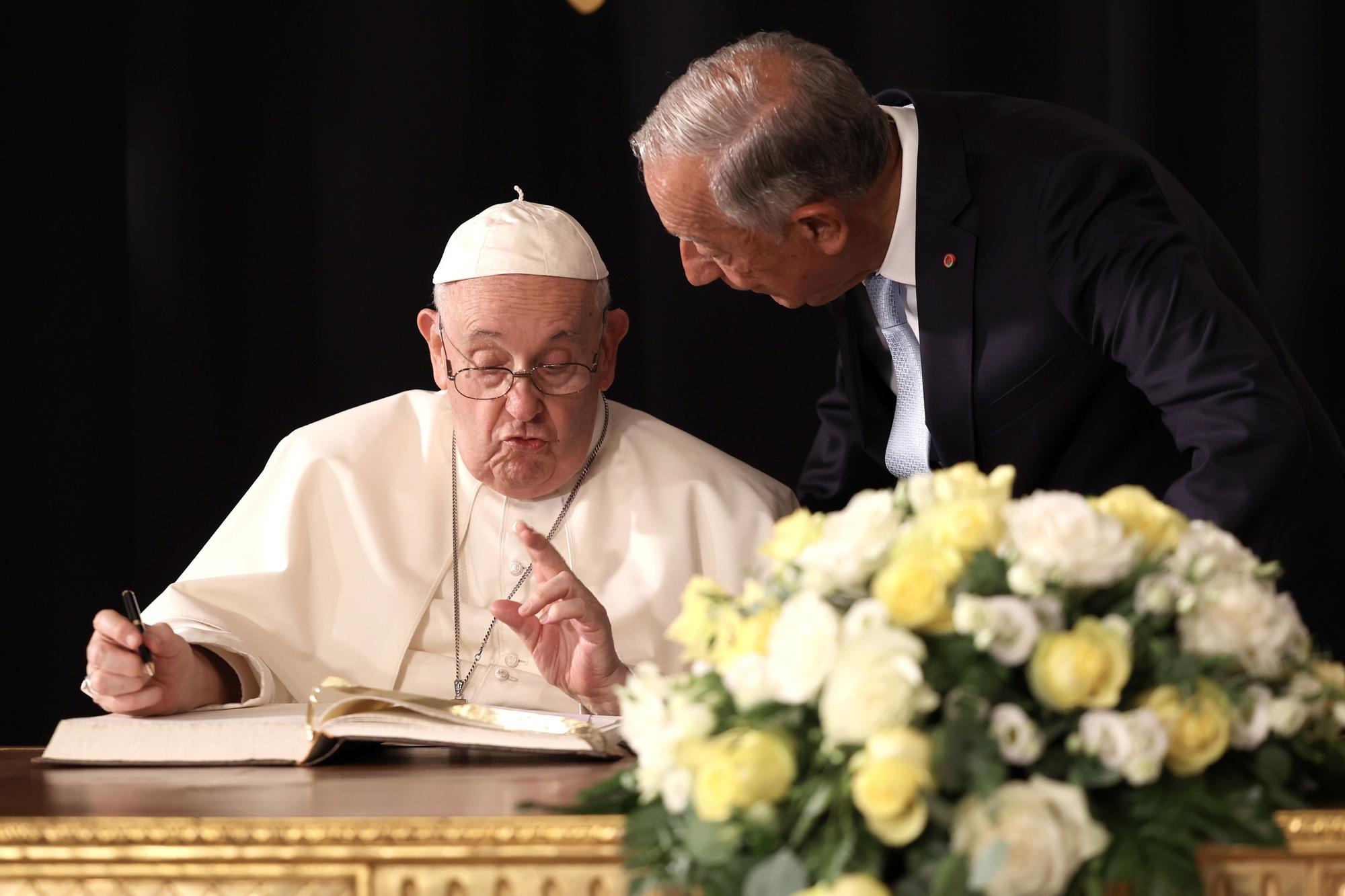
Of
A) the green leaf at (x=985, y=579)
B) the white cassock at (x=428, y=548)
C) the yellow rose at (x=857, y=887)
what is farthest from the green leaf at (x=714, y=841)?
the white cassock at (x=428, y=548)

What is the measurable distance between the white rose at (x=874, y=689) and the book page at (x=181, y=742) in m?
1.07

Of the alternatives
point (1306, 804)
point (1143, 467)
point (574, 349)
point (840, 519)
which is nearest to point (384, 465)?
point (574, 349)

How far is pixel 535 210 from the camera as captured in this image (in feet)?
10.1

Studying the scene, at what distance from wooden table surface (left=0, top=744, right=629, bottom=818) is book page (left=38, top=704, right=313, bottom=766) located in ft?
0.06

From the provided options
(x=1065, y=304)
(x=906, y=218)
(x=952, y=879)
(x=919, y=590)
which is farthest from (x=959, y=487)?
(x=906, y=218)

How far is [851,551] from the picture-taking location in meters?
1.40

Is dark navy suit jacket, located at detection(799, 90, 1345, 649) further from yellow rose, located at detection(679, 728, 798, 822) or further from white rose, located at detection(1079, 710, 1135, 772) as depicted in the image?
yellow rose, located at detection(679, 728, 798, 822)

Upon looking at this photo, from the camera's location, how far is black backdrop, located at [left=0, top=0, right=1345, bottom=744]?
362 cm

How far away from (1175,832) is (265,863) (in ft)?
3.15

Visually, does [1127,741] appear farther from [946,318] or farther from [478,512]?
[478,512]

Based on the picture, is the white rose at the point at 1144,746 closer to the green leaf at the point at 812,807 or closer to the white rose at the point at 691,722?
the green leaf at the point at 812,807

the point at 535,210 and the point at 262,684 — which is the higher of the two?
the point at 535,210

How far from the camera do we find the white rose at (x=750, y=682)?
1.36 m

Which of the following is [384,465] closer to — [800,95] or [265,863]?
[800,95]
